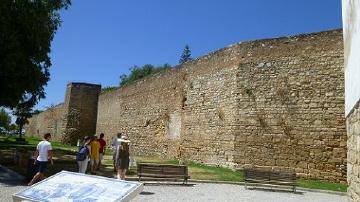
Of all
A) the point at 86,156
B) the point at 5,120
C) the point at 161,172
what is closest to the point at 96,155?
the point at 86,156

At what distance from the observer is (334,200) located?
36.3 ft

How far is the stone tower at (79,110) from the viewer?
118ft

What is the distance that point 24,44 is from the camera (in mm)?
13914

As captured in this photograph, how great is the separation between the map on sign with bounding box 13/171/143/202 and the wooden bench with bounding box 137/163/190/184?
→ 625cm

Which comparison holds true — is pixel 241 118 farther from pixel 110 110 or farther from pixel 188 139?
pixel 110 110

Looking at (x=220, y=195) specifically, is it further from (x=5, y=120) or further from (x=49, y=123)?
(x=5, y=120)

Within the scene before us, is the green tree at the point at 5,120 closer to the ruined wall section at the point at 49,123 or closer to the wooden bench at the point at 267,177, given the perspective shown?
the ruined wall section at the point at 49,123

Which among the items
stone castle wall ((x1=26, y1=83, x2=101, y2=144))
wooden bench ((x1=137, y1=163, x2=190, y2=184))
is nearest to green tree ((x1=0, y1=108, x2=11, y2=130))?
stone castle wall ((x1=26, y1=83, x2=101, y2=144))

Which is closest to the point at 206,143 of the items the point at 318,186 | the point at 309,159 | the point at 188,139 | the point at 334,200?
the point at 188,139

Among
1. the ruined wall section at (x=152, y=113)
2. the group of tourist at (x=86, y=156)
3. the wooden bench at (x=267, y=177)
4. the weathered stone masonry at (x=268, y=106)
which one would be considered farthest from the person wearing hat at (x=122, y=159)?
the ruined wall section at (x=152, y=113)

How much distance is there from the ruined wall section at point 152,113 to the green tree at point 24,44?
26.2ft

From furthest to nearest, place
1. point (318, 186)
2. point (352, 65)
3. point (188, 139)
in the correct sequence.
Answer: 1. point (188, 139)
2. point (318, 186)
3. point (352, 65)

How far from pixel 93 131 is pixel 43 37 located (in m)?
23.6

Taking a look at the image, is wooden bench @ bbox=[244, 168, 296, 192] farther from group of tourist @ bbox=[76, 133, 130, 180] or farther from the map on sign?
the map on sign
